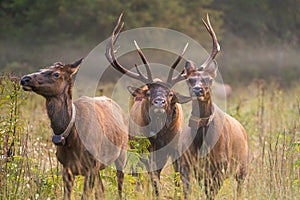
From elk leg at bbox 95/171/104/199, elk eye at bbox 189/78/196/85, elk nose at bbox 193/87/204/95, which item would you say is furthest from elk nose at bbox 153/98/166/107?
elk leg at bbox 95/171/104/199

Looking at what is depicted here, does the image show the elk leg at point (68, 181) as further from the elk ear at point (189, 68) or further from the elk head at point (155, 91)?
the elk ear at point (189, 68)

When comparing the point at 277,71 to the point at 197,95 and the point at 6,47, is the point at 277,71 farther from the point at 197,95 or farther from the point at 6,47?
the point at 197,95

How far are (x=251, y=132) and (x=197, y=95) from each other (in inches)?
165

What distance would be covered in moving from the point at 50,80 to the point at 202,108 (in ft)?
6.61

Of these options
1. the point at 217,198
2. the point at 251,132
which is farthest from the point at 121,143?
the point at 251,132

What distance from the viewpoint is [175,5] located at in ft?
94.4

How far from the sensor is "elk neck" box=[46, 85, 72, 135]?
7.14m

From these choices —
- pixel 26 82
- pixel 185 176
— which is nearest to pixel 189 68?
pixel 185 176

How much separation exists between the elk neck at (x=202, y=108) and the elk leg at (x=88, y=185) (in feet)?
5.01

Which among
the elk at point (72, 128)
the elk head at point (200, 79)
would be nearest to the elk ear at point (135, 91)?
the elk head at point (200, 79)

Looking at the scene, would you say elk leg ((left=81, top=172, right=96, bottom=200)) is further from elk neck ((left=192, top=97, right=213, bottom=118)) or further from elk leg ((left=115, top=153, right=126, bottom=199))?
elk neck ((left=192, top=97, right=213, bottom=118))

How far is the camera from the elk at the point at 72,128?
23.1 ft

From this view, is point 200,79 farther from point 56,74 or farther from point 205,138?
point 56,74

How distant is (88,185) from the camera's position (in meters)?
6.93
